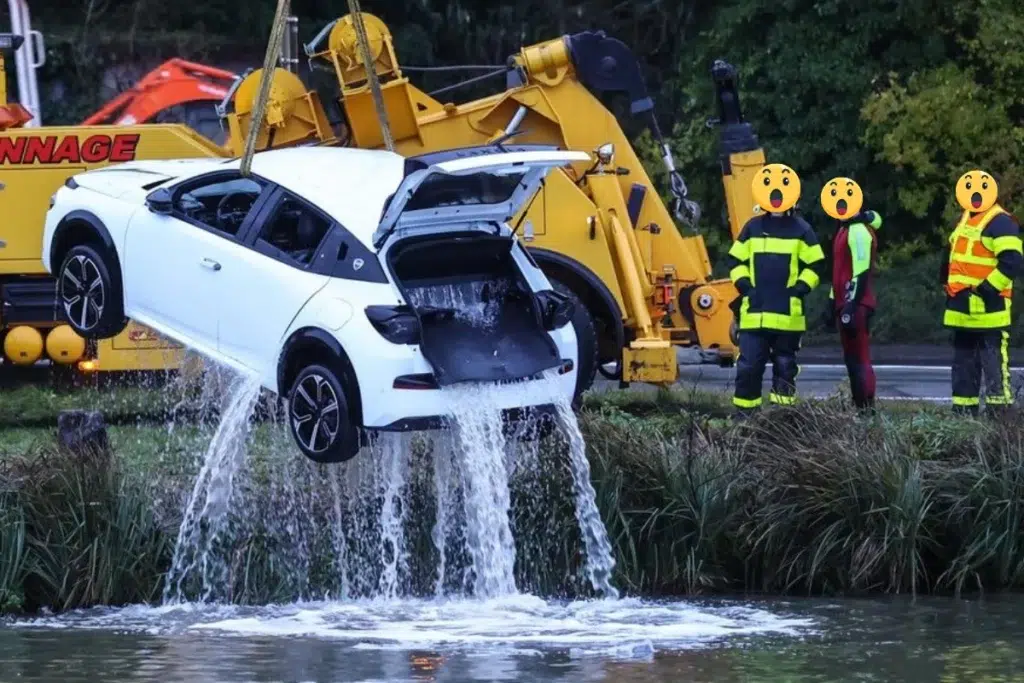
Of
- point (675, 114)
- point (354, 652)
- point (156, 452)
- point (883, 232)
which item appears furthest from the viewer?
point (675, 114)

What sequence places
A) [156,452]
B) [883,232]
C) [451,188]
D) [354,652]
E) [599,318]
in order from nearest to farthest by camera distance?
[354,652] < [451,188] < [156,452] < [599,318] < [883,232]

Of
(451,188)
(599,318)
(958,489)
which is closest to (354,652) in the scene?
(451,188)

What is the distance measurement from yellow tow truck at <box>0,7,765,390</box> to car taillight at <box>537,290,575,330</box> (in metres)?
3.29

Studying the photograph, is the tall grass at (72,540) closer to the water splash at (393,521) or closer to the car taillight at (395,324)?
the water splash at (393,521)

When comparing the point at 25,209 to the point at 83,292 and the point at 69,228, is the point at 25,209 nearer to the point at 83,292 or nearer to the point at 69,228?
the point at 69,228

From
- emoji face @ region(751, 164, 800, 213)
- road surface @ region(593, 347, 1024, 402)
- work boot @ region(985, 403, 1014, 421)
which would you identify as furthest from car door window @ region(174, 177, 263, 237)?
road surface @ region(593, 347, 1024, 402)

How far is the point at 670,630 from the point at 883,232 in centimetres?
1434

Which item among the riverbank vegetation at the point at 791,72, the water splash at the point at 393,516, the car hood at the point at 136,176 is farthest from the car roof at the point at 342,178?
the riverbank vegetation at the point at 791,72

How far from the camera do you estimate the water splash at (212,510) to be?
436 inches

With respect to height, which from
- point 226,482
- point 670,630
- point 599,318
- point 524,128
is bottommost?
point 670,630

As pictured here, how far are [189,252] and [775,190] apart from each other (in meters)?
4.30

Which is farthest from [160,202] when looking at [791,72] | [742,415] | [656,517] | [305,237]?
[791,72]

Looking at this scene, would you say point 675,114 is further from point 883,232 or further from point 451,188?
point 451,188

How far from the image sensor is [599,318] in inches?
591
